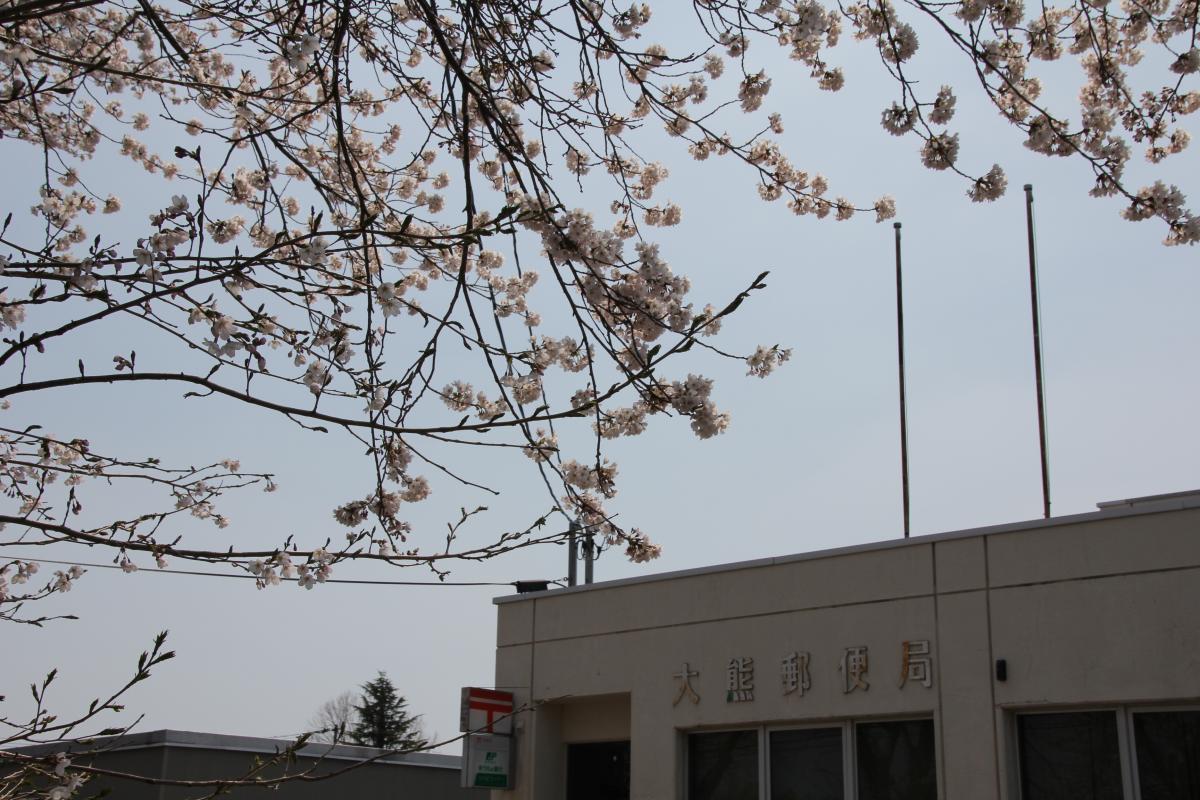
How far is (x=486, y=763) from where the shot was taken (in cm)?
1210

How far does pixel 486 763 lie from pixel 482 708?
496 millimetres

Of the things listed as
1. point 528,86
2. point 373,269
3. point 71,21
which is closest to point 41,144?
point 71,21

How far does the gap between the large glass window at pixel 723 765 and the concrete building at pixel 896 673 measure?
2 centimetres

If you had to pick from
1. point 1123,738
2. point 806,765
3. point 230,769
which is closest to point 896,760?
point 806,765

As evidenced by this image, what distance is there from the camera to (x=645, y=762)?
11148 mm

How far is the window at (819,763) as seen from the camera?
952 centimetres

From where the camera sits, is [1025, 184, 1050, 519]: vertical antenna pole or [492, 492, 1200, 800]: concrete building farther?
[1025, 184, 1050, 519]: vertical antenna pole

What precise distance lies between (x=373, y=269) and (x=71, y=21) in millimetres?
2184

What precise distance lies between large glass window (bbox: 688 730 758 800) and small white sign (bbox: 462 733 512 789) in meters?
2.06

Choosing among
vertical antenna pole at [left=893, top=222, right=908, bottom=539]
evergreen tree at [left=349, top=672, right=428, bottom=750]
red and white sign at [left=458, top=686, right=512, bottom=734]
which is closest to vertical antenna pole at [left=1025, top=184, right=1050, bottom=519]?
vertical antenna pole at [left=893, top=222, right=908, bottom=539]

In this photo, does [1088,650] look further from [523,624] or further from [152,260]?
[152,260]

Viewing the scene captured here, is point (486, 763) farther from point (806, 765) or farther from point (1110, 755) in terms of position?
point (1110, 755)

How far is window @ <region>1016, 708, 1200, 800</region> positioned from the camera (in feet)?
27.1

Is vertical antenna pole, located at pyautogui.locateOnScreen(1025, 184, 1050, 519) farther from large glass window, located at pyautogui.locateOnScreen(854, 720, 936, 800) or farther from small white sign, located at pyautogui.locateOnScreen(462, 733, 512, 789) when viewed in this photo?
small white sign, located at pyautogui.locateOnScreen(462, 733, 512, 789)
